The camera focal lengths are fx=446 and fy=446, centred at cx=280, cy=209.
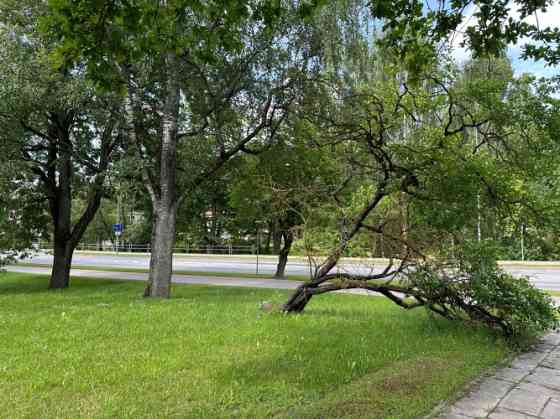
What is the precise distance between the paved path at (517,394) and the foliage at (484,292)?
0.60m

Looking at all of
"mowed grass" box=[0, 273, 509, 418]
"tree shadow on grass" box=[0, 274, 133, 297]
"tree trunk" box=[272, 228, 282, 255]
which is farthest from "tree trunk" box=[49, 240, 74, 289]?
"tree trunk" box=[272, 228, 282, 255]

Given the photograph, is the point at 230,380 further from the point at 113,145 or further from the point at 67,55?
the point at 113,145

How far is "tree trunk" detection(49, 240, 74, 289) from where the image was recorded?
15328 millimetres

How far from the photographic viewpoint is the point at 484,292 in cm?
617

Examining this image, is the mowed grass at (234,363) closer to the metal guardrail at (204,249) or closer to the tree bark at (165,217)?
the tree bark at (165,217)

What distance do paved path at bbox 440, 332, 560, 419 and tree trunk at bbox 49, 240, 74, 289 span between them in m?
14.2

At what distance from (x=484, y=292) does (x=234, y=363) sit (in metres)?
3.58

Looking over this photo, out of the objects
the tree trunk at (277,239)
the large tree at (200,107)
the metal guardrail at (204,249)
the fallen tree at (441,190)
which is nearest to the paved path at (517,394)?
the fallen tree at (441,190)

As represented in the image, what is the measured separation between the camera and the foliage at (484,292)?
6.07 m

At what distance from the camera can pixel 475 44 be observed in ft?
14.2

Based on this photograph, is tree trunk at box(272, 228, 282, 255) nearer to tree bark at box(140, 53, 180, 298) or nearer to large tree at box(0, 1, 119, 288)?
tree bark at box(140, 53, 180, 298)

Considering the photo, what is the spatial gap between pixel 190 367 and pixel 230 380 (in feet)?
2.21

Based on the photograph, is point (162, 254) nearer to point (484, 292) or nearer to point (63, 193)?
point (63, 193)

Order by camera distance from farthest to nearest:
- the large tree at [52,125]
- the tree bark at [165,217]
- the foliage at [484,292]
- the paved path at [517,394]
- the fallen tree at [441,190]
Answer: the tree bark at [165,217]
the large tree at [52,125]
the fallen tree at [441,190]
the foliage at [484,292]
the paved path at [517,394]
